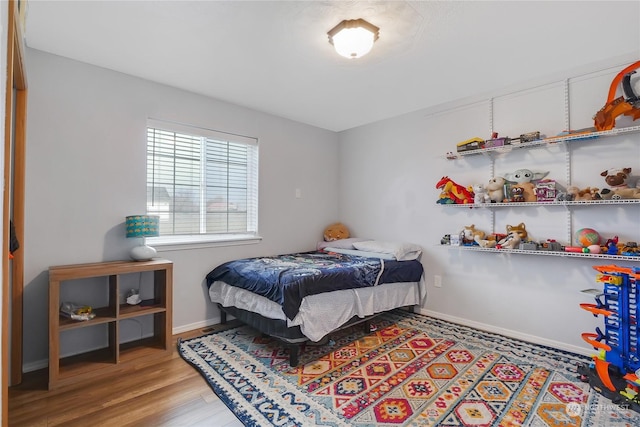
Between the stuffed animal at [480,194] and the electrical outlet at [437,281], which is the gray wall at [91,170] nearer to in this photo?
the electrical outlet at [437,281]

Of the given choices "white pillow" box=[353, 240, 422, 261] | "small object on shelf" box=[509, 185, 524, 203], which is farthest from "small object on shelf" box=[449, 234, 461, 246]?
"small object on shelf" box=[509, 185, 524, 203]

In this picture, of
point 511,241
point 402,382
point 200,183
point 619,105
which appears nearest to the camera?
point 402,382

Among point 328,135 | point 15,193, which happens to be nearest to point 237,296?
point 15,193

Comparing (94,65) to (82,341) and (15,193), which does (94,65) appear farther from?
(82,341)

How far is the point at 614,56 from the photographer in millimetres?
2332

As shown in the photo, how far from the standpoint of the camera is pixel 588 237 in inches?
91.6

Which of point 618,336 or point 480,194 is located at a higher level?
point 480,194

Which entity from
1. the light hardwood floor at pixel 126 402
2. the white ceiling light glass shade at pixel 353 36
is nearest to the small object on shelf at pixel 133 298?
the light hardwood floor at pixel 126 402

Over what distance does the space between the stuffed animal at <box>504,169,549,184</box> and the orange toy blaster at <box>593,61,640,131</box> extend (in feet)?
1.65

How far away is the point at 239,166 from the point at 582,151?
3147mm

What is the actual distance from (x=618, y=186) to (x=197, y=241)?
136 inches

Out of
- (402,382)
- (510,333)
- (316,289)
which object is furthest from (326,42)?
(510,333)

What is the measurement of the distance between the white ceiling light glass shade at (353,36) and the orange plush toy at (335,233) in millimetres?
→ 2441

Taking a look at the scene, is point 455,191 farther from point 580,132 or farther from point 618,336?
point 618,336
